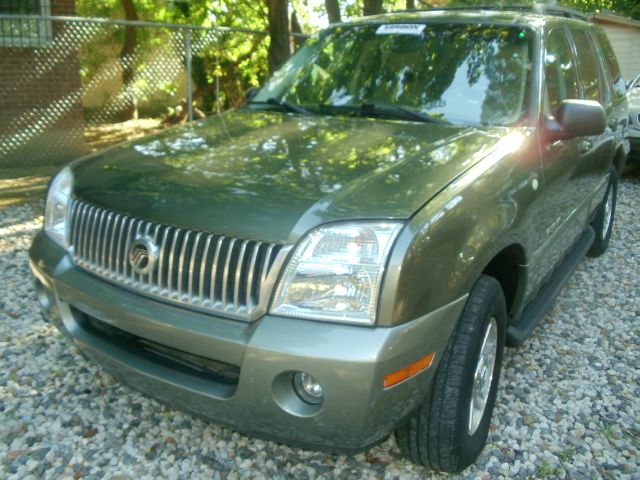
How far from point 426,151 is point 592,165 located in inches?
76.6

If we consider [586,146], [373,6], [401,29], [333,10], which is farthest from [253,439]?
[333,10]

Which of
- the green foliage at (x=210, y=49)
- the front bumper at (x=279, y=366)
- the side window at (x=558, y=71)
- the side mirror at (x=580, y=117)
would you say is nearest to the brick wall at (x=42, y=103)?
the green foliage at (x=210, y=49)

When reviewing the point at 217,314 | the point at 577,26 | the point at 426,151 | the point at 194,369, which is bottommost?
the point at 194,369

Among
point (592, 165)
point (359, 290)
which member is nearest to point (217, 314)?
point (359, 290)

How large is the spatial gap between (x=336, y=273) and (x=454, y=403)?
0.72 m

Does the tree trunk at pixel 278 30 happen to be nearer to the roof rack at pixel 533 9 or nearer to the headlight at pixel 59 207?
the roof rack at pixel 533 9

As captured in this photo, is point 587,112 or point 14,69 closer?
point 587,112

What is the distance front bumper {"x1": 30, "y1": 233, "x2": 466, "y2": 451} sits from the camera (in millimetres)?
2070

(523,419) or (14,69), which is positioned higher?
(14,69)

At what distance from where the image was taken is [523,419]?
3.22m

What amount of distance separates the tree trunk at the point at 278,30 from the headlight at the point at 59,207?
576 cm

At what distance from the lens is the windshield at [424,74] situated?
338cm

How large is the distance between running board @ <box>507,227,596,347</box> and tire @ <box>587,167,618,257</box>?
43 centimetres

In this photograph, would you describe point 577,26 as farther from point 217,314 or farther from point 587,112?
point 217,314
